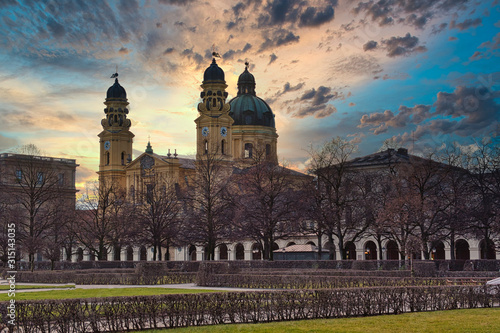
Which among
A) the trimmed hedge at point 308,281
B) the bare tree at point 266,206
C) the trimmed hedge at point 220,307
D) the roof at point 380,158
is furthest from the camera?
the roof at point 380,158

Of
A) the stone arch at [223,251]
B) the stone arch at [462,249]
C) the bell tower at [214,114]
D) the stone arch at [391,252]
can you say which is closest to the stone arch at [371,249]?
the stone arch at [391,252]

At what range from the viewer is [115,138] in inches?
5335

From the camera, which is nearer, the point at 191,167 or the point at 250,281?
the point at 250,281

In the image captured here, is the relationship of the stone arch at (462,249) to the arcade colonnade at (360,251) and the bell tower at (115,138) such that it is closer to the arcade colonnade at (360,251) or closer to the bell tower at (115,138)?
the arcade colonnade at (360,251)

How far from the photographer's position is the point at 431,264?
43.1 metres

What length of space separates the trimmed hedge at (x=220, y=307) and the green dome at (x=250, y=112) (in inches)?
4191

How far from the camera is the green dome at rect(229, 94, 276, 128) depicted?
128875 mm

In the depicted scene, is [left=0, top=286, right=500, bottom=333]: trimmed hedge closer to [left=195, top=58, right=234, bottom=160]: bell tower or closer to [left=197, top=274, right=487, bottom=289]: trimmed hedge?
[left=197, top=274, right=487, bottom=289]: trimmed hedge

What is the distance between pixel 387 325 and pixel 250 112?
111265 millimetres

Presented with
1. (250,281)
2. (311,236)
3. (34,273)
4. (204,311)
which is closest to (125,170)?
(311,236)

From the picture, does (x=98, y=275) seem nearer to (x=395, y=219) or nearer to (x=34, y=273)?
(x=34, y=273)

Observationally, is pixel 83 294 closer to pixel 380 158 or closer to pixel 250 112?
pixel 380 158

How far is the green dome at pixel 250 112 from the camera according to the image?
423ft

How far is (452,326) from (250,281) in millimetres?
21742
